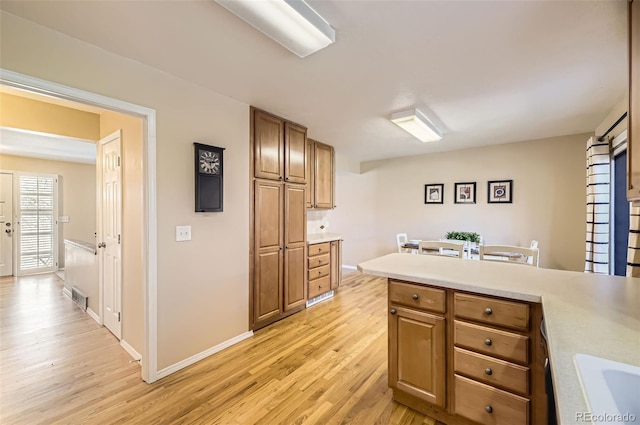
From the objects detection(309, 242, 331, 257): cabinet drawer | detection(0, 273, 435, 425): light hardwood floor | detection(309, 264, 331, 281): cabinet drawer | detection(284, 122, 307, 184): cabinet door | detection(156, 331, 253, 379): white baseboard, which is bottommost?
detection(0, 273, 435, 425): light hardwood floor

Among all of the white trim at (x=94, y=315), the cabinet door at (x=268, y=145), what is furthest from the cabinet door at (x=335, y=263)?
the white trim at (x=94, y=315)

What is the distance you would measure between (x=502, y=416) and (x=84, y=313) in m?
4.47

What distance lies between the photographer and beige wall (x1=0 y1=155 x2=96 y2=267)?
18.3 ft

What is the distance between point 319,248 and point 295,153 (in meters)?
1.43

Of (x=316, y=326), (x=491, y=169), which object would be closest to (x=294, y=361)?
(x=316, y=326)

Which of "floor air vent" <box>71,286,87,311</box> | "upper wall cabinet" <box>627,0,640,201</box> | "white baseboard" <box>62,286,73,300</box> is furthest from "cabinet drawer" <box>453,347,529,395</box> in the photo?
"white baseboard" <box>62,286,73,300</box>

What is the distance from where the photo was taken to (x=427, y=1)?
55.2 inches

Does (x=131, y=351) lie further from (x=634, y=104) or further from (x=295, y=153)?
(x=634, y=104)

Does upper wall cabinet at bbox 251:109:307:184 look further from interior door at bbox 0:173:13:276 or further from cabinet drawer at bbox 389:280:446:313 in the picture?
interior door at bbox 0:173:13:276

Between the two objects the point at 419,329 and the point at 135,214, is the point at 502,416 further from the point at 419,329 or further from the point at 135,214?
the point at 135,214

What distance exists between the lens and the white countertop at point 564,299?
77 centimetres

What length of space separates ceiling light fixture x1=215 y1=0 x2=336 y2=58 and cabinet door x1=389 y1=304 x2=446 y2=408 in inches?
70.0

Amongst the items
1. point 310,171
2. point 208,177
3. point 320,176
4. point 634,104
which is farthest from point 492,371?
point 320,176

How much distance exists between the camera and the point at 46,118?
2.79 metres
